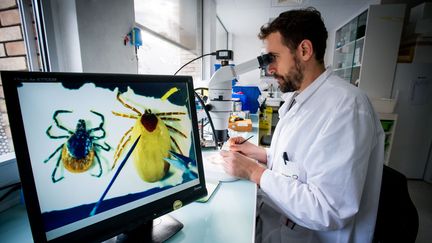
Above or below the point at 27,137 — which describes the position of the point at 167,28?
above

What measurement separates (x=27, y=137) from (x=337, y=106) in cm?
88

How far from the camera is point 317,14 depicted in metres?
0.99

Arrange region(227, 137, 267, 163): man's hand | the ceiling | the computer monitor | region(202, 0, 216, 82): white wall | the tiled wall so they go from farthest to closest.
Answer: the ceiling < region(202, 0, 216, 82): white wall < region(227, 137, 267, 163): man's hand < the tiled wall < the computer monitor

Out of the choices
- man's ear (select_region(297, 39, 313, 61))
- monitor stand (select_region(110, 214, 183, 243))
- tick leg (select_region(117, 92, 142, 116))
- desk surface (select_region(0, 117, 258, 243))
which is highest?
man's ear (select_region(297, 39, 313, 61))

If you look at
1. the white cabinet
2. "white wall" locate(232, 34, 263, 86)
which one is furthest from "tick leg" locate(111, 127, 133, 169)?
"white wall" locate(232, 34, 263, 86)

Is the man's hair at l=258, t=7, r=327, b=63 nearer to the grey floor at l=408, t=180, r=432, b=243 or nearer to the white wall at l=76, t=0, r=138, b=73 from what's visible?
the white wall at l=76, t=0, r=138, b=73

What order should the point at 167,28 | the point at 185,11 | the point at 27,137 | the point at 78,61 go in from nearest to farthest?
the point at 27,137 < the point at 78,61 < the point at 167,28 < the point at 185,11

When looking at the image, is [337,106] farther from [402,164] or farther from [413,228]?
[402,164]

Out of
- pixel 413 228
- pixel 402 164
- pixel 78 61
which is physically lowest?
pixel 402 164

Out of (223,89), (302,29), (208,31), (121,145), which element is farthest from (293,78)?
(208,31)

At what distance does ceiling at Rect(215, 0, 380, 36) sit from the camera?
11.0ft

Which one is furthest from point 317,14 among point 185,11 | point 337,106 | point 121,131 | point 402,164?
point 402,164

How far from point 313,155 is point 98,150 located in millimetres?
670

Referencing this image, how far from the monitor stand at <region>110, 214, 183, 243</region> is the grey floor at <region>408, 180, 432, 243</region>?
7.64ft
